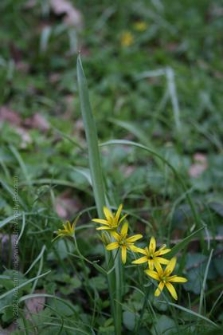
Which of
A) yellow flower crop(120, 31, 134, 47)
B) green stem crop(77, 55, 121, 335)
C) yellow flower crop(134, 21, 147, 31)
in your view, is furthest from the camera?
yellow flower crop(134, 21, 147, 31)

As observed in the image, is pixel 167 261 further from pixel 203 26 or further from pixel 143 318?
pixel 203 26

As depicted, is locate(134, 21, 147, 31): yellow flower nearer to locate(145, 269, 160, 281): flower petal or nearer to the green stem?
the green stem

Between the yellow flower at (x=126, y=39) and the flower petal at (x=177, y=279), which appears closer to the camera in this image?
the flower petal at (x=177, y=279)

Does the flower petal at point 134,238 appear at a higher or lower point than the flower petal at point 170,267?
higher

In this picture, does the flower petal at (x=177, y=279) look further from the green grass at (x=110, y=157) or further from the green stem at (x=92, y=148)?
the green stem at (x=92, y=148)

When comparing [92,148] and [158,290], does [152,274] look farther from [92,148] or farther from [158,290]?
[92,148]

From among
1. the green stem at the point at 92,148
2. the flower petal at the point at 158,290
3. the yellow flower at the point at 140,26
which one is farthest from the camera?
the yellow flower at the point at 140,26

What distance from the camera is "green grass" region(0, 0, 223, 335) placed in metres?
1.34

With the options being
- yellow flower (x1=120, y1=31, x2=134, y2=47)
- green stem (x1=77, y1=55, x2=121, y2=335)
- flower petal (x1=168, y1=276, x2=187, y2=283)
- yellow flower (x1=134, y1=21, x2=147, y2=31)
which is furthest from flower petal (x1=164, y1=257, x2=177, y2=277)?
yellow flower (x1=134, y1=21, x2=147, y2=31)

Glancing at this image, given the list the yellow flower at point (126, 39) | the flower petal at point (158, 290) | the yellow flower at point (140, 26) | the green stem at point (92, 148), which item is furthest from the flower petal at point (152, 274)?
the yellow flower at point (140, 26)

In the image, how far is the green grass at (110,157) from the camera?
1.34m

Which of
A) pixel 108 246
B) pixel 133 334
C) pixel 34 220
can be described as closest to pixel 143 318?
pixel 133 334

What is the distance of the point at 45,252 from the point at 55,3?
2180 mm

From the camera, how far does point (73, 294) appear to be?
1490mm
